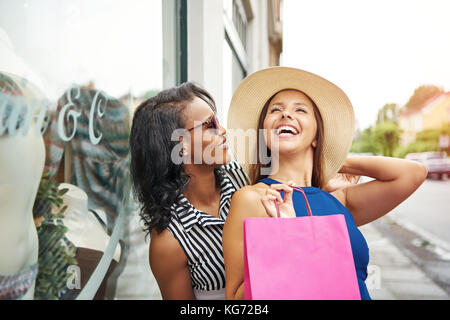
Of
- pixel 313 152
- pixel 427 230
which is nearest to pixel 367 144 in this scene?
pixel 427 230

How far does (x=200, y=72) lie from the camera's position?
274 centimetres

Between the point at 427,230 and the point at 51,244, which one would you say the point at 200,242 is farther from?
the point at 427,230

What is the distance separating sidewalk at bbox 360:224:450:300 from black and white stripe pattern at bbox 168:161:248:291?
1204mm

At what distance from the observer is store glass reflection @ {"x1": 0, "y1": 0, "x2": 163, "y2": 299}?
105cm

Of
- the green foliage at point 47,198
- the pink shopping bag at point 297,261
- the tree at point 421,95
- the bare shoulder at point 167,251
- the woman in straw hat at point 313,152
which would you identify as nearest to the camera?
the pink shopping bag at point 297,261

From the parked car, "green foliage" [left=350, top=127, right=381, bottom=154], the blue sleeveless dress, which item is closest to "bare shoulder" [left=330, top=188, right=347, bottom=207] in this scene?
the blue sleeveless dress

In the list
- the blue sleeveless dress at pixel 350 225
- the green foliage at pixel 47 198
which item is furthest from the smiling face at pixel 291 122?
the green foliage at pixel 47 198

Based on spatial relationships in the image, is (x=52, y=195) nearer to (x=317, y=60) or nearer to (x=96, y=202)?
(x=96, y=202)

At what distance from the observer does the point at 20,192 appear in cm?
108

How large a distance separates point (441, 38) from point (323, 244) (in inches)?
70.0

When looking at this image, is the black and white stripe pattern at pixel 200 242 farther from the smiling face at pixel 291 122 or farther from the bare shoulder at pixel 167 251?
the smiling face at pixel 291 122

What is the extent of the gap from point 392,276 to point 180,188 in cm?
169

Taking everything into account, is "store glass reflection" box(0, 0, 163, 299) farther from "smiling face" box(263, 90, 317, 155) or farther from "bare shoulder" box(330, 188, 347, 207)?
"bare shoulder" box(330, 188, 347, 207)

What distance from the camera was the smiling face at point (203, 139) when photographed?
149 centimetres
